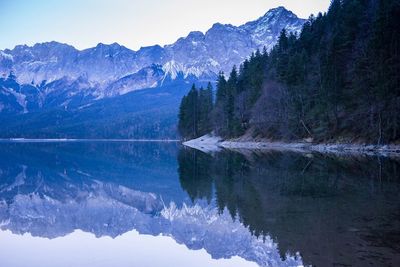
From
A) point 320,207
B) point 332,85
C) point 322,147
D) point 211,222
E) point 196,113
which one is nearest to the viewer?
point 211,222

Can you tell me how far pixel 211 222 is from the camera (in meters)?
16.4

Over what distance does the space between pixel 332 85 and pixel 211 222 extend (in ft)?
162

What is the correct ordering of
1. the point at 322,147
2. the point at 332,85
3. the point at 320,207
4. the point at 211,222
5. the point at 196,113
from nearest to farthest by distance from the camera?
the point at 211,222 → the point at 320,207 → the point at 322,147 → the point at 332,85 → the point at 196,113

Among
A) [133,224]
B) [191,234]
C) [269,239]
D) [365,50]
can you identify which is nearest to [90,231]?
[133,224]

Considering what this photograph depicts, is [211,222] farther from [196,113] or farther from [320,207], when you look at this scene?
[196,113]

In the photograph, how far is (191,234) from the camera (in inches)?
592

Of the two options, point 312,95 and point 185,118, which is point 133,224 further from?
point 185,118

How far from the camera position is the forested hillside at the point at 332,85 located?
159 feet

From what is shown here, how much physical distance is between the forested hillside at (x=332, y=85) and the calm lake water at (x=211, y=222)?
80.0 feet

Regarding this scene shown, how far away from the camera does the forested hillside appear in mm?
48469

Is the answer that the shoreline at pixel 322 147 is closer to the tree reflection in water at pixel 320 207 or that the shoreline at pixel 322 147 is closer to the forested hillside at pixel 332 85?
the forested hillside at pixel 332 85

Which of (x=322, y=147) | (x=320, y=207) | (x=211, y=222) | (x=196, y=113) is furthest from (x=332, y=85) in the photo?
(x=196, y=113)

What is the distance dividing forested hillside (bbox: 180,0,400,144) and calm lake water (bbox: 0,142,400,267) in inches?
960

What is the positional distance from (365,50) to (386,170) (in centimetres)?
3128
